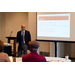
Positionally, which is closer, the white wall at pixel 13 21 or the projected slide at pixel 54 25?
the projected slide at pixel 54 25

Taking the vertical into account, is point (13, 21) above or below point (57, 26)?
above

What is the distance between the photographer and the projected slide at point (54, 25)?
5344mm

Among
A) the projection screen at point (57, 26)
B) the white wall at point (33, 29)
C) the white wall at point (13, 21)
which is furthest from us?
the white wall at point (13, 21)

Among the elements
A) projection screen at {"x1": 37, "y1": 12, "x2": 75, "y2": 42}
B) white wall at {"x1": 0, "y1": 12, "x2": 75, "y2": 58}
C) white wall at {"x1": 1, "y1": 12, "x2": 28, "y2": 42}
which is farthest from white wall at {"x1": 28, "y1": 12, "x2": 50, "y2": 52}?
white wall at {"x1": 1, "y1": 12, "x2": 28, "y2": 42}

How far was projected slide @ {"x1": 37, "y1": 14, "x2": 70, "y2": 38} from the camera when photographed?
5.34m

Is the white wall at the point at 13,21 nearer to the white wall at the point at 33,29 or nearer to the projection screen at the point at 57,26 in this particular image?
the white wall at the point at 33,29

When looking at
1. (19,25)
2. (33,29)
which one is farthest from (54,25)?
(19,25)

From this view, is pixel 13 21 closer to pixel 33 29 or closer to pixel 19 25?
pixel 19 25

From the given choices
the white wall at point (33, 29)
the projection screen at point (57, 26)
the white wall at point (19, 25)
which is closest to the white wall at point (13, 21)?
the white wall at point (19, 25)

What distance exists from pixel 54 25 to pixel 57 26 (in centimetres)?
12

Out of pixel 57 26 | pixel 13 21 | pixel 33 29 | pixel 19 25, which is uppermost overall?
pixel 13 21

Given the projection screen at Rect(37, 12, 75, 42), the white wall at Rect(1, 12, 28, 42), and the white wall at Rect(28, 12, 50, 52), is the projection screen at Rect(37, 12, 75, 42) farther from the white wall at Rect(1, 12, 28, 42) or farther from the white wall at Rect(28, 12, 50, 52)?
the white wall at Rect(1, 12, 28, 42)

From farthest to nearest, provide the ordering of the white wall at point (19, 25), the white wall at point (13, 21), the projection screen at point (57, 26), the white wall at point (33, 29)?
the white wall at point (13, 21) → the white wall at point (19, 25) → the white wall at point (33, 29) → the projection screen at point (57, 26)

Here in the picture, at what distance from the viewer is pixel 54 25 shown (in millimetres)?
5434
